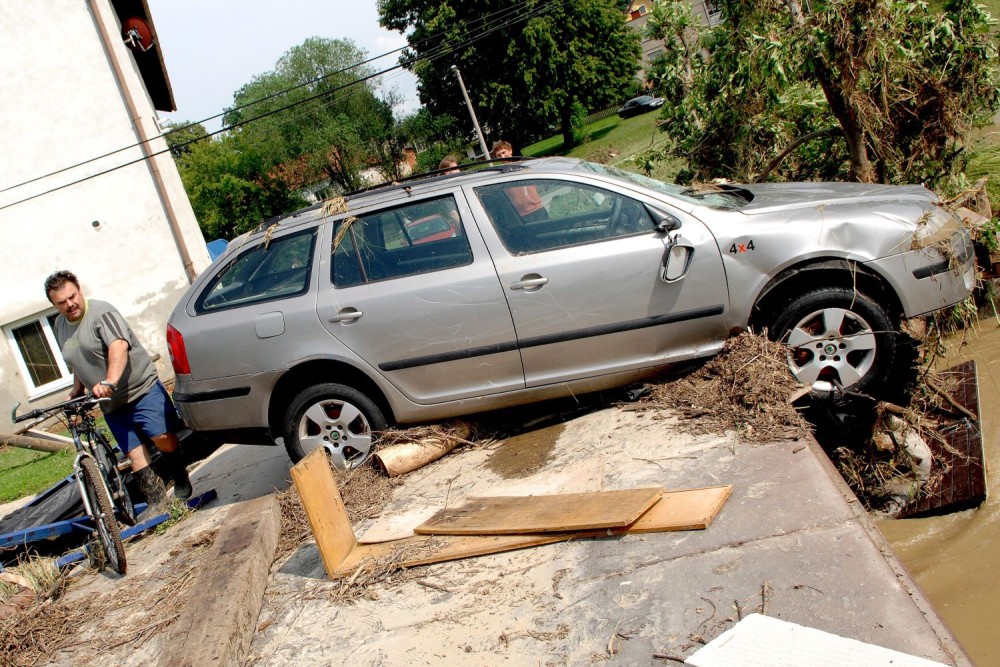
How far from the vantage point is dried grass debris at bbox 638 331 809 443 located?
4.66 m

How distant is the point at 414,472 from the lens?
5.70 meters

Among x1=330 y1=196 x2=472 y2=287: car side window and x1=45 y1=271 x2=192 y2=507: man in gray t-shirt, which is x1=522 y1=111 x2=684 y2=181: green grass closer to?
x1=330 y1=196 x2=472 y2=287: car side window

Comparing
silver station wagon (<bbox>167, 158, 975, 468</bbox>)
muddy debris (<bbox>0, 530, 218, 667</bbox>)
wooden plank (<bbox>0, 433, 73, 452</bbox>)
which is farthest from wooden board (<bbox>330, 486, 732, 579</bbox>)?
wooden plank (<bbox>0, 433, 73, 452</bbox>)

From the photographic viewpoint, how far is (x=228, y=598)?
166 inches

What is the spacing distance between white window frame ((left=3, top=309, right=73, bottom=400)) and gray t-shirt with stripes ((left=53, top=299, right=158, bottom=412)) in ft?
32.7

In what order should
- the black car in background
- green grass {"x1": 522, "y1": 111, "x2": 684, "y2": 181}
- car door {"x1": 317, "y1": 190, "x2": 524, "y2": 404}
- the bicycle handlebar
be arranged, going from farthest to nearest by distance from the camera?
1. the black car in background
2. green grass {"x1": 522, "y1": 111, "x2": 684, "y2": 181}
3. the bicycle handlebar
4. car door {"x1": 317, "y1": 190, "x2": 524, "y2": 404}

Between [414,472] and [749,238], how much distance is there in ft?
8.77

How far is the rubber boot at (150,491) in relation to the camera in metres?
6.19

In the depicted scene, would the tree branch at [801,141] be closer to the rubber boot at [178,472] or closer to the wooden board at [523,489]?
the wooden board at [523,489]

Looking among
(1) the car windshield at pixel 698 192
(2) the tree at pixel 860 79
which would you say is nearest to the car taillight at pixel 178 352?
(1) the car windshield at pixel 698 192

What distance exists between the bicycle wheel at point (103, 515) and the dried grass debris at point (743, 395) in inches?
141

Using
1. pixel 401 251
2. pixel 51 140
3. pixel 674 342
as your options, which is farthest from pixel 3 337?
pixel 674 342

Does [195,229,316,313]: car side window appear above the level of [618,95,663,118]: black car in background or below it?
below

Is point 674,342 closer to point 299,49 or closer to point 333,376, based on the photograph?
point 333,376
